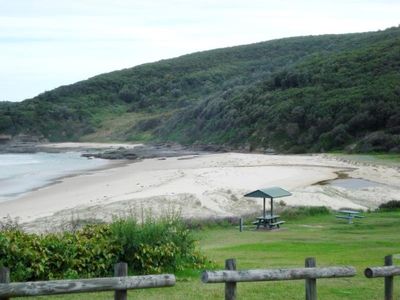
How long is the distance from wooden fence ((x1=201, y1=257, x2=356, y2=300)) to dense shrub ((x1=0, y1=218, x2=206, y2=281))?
3718 millimetres

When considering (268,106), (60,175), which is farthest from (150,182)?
(268,106)

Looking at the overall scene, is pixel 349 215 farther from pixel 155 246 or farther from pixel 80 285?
pixel 80 285

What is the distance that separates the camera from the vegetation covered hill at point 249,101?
65750 mm

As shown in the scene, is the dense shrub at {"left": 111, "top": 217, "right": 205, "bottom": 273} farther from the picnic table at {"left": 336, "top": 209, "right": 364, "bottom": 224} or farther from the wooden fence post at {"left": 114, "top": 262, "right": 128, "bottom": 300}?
the picnic table at {"left": 336, "top": 209, "right": 364, "bottom": 224}

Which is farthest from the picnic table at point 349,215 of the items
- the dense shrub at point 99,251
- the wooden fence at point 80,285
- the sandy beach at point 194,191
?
the wooden fence at point 80,285

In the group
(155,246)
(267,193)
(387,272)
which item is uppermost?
(387,272)

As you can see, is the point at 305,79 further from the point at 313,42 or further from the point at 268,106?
the point at 313,42

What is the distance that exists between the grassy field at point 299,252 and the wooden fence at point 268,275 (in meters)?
1.79

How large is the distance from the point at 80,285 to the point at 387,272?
156 inches

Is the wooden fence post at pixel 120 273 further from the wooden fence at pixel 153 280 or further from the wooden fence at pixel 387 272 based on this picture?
the wooden fence at pixel 387 272

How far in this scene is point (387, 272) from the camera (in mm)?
8406

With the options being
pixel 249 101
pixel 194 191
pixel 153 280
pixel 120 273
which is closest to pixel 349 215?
pixel 194 191

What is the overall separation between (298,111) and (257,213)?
44.4 meters

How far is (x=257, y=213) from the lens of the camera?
27234mm
